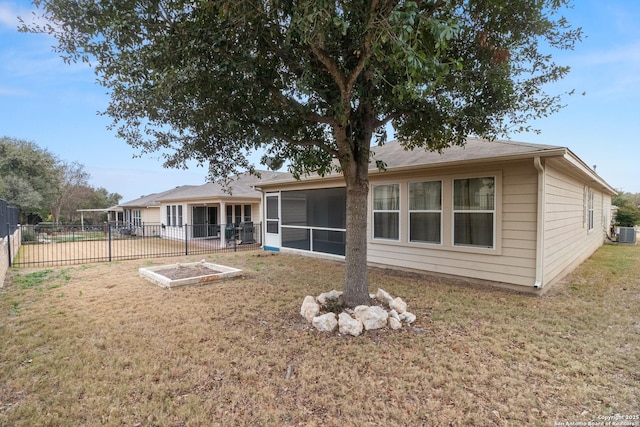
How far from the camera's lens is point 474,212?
20.8 ft

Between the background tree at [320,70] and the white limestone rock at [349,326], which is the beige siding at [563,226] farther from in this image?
the white limestone rock at [349,326]

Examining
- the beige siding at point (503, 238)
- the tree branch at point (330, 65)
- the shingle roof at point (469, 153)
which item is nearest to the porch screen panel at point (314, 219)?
the shingle roof at point (469, 153)

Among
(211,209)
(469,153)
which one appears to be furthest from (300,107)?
(211,209)

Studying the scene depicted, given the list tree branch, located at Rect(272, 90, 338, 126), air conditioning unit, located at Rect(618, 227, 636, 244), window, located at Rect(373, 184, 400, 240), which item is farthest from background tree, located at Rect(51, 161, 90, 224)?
air conditioning unit, located at Rect(618, 227, 636, 244)

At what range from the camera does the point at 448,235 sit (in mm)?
6727

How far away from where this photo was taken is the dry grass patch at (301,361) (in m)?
2.41

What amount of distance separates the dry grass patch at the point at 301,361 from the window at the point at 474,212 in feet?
4.03

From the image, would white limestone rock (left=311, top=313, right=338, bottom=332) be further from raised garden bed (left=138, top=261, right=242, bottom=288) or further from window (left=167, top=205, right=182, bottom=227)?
window (left=167, top=205, right=182, bottom=227)

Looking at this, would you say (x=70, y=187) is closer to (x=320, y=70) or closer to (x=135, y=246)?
(x=135, y=246)

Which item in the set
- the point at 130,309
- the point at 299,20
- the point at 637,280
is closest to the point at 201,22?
A: the point at 299,20

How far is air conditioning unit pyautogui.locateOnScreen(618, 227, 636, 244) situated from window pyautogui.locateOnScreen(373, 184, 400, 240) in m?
13.4

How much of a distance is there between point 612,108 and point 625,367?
15591 millimetres

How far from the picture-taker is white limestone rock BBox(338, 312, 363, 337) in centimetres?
385

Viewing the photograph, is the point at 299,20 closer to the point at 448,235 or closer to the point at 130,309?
the point at 130,309
